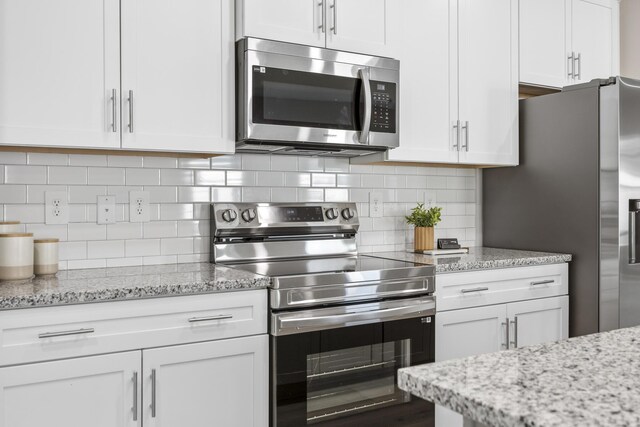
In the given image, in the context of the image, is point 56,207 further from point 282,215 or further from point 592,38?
point 592,38

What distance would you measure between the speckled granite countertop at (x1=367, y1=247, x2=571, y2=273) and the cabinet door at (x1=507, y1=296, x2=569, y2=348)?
0.20 m

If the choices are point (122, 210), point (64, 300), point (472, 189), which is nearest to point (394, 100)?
point (472, 189)

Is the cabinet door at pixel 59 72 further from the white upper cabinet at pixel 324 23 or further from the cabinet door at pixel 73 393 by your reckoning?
the cabinet door at pixel 73 393

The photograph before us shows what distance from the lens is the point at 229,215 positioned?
8.84 ft

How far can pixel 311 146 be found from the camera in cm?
265

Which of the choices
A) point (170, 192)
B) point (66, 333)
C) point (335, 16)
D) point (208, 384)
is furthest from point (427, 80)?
point (66, 333)

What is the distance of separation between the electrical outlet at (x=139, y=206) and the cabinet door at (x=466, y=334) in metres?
1.34

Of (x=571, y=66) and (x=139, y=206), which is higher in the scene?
(x=571, y=66)

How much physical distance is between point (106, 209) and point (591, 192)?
7.46 ft

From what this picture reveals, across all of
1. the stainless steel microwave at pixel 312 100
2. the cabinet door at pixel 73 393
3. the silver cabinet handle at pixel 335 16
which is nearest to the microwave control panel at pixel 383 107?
the stainless steel microwave at pixel 312 100

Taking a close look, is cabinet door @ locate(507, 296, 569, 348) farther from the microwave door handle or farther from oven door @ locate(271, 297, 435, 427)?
the microwave door handle

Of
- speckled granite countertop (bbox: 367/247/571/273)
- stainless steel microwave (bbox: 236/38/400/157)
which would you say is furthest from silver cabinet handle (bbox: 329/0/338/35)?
speckled granite countertop (bbox: 367/247/571/273)

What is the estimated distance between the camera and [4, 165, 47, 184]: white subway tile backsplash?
2.33 meters

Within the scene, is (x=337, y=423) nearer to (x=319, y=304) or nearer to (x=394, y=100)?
(x=319, y=304)
